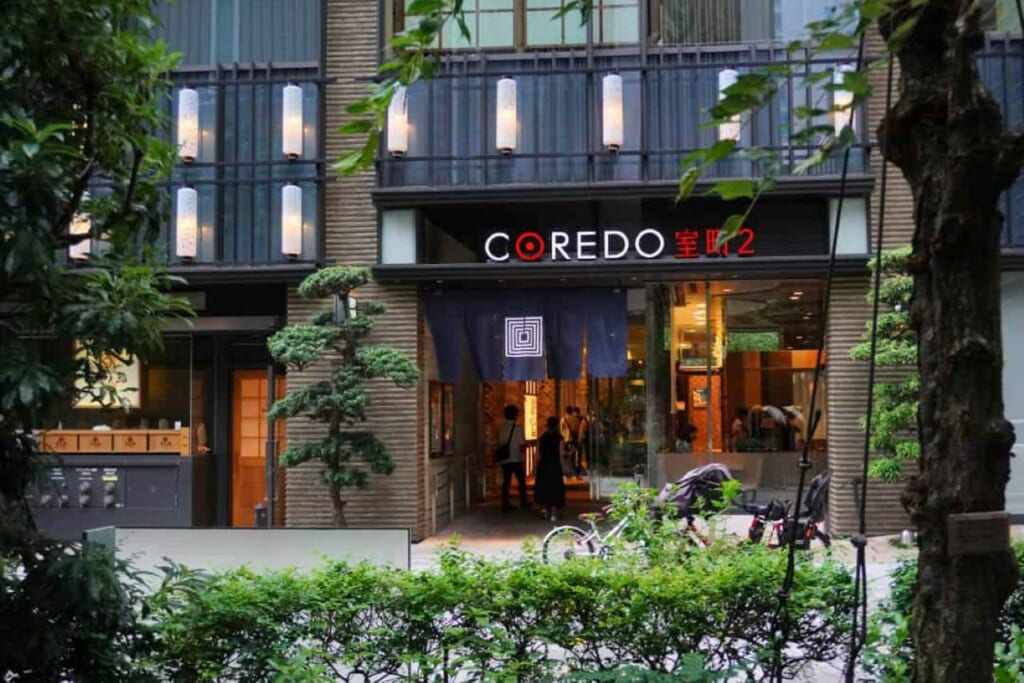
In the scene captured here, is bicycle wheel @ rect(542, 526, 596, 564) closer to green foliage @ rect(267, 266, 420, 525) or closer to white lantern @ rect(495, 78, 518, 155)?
green foliage @ rect(267, 266, 420, 525)

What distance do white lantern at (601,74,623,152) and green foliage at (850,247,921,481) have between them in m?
3.89

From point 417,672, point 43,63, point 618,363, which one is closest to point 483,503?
point 618,363

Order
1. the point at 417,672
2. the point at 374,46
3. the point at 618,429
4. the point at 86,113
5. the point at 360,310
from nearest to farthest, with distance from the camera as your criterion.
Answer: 1. the point at 86,113
2. the point at 417,672
3. the point at 360,310
4. the point at 374,46
5. the point at 618,429

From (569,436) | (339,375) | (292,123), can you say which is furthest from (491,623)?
(569,436)

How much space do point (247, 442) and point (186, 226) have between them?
3.81 m

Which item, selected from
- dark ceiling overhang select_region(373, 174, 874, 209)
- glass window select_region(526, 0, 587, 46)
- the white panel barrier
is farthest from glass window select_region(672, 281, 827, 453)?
the white panel barrier

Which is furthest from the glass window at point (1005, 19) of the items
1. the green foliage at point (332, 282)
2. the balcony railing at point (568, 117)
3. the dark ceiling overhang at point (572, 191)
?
the green foliage at point (332, 282)

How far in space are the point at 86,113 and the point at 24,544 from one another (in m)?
1.96

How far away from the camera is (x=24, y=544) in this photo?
457cm

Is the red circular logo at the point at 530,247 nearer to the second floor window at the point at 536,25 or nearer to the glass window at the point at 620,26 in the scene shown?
the second floor window at the point at 536,25

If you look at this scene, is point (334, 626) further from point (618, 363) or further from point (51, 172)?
point (618, 363)

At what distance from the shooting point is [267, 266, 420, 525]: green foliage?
13828mm

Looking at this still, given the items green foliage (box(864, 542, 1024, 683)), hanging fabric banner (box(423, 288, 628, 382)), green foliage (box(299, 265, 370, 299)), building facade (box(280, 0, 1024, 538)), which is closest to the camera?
green foliage (box(864, 542, 1024, 683))

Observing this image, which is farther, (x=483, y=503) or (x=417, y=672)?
(x=483, y=503)
